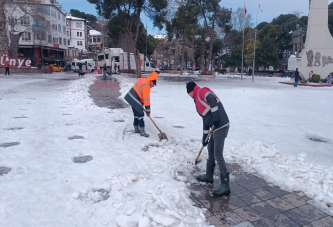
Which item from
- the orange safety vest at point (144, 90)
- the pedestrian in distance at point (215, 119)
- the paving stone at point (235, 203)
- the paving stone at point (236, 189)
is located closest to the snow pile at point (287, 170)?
the paving stone at point (236, 189)

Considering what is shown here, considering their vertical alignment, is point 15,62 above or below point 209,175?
above

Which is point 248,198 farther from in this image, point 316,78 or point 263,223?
point 316,78

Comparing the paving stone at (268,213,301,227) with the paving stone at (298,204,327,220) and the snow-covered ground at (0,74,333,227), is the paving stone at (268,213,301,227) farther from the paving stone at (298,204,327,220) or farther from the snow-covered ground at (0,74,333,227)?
the snow-covered ground at (0,74,333,227)

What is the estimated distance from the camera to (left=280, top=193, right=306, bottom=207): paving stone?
3.66 meters

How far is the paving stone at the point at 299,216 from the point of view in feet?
10.7

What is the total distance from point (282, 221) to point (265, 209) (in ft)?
0.93

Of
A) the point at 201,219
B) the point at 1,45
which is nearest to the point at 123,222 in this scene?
the point at 201,219

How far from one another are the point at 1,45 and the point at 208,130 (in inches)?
1199

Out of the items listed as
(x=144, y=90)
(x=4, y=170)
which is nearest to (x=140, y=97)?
(x=144, y=90)

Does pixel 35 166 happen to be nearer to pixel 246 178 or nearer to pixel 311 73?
pixel 246 178

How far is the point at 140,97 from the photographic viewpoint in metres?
6.00

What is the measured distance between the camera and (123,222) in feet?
9.52

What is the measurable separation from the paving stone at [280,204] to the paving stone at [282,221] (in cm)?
16

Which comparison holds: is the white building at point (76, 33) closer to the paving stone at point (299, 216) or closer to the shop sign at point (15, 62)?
the shop sign at point (15, 62)
